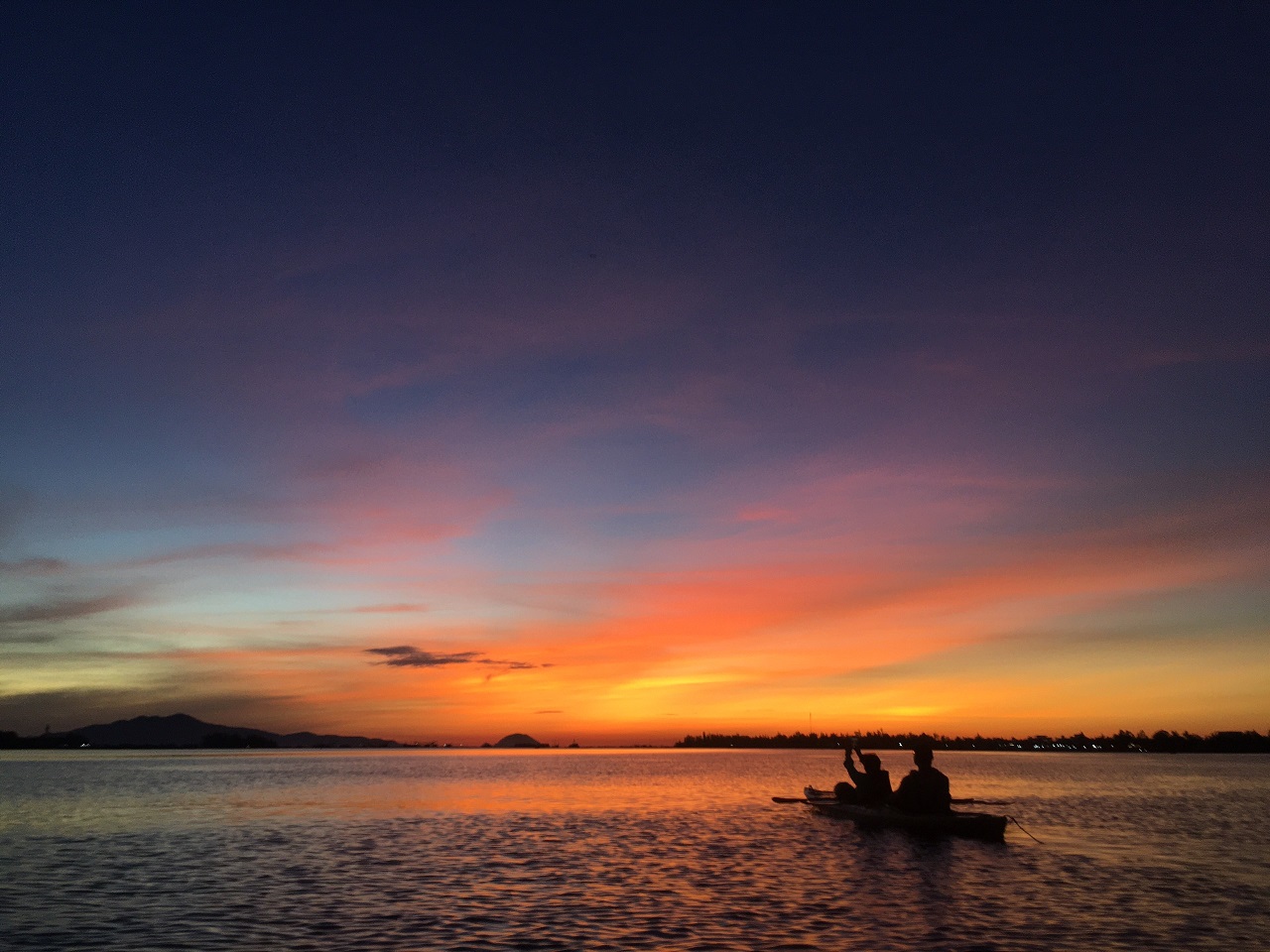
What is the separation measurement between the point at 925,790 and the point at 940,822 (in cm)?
162

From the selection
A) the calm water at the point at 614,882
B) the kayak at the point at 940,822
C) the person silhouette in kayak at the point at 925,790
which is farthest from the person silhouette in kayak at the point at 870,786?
the person silhouette in kayak at the point at 925,790

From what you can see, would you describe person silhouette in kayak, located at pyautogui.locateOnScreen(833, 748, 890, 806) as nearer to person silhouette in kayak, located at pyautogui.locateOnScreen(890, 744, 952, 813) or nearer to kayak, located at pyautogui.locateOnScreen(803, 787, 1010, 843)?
kayak, located at pyautogui.locateOnScreen(803, 787, 1010, 843)

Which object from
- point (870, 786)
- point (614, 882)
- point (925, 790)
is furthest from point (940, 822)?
point (614, 882)

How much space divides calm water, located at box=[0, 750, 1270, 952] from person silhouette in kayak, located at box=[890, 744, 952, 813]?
61.2 inches

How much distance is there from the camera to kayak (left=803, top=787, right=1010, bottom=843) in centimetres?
4019

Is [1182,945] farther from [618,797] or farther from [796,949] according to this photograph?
[618,797]

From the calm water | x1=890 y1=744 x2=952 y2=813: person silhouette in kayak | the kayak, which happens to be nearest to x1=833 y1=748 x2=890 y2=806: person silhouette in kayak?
the kayak

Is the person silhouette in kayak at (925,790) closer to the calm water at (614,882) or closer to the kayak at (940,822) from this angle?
the kayak at (940,822)

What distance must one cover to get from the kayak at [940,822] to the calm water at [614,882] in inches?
37.0

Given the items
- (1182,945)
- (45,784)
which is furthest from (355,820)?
(45,784)

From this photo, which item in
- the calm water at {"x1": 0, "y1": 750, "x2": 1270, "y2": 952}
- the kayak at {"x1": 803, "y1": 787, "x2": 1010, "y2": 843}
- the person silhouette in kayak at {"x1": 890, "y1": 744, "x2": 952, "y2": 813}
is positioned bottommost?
the calm water at {"x1": 0, "y1": 750, "x2": 1270, "y2": 952}

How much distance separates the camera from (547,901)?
83.3 ft

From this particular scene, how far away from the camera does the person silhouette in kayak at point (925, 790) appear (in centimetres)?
4219

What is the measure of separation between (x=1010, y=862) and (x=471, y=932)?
72.5 feet
